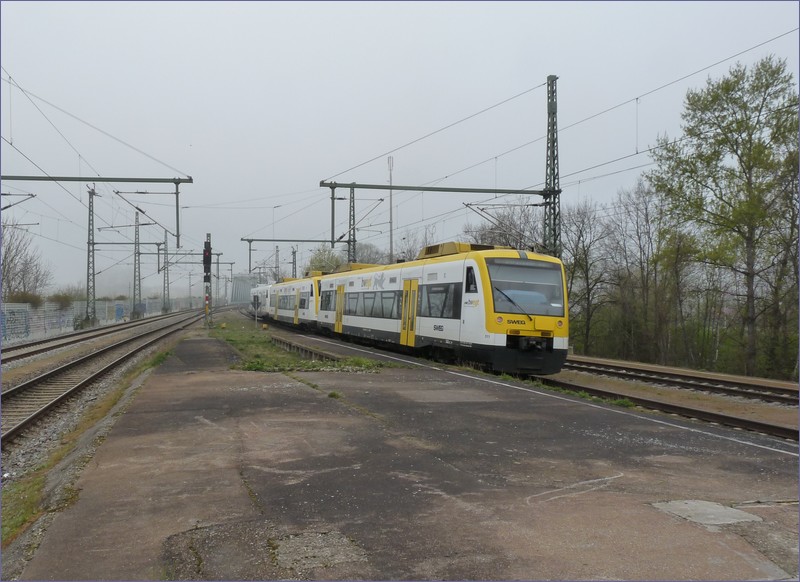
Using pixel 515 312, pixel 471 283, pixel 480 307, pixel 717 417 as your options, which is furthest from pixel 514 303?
pixel 717 417

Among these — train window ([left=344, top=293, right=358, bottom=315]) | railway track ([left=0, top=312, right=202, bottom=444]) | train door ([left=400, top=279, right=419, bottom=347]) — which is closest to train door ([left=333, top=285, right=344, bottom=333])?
train window ([left=344, top=293, right=358, bottom=315])

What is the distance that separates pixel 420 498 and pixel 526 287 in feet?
36.7

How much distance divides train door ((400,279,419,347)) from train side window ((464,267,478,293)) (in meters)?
3.68

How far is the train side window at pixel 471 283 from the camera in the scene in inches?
638

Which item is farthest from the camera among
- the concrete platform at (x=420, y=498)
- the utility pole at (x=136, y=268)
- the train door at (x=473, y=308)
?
the utility pole at (x=136, y=268)

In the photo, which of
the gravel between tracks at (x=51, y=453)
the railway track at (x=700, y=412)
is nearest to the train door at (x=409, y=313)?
the railway track at (x=700, y=412)

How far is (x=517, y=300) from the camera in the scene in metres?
15.8

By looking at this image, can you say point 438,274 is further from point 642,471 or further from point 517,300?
point 642,471

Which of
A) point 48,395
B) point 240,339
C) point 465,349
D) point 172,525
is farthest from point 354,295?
point 172,525

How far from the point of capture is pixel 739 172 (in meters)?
26.6

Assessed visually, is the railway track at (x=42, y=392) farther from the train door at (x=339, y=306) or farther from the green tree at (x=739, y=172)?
the green tree at (x=739, y=172)

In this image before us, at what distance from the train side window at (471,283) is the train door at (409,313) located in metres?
3.68

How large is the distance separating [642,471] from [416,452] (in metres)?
2.45

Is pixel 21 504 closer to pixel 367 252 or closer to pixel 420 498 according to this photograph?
pixel 420 498
